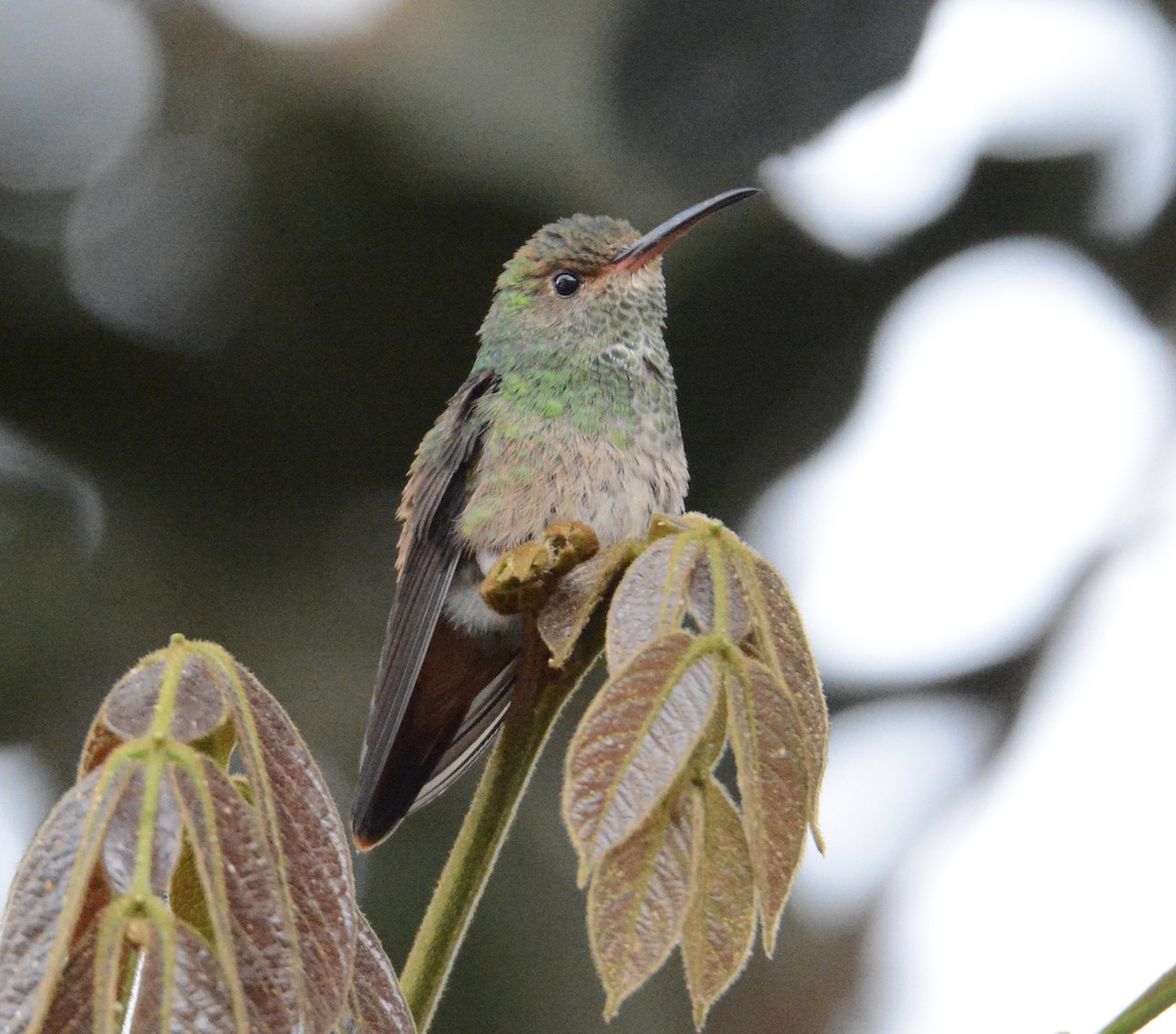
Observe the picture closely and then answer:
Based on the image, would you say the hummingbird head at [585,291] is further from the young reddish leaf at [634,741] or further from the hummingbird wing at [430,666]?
the young reddish leaf at [634,741]

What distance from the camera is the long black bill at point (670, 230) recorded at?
1653 mm

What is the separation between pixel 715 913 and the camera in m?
0.72

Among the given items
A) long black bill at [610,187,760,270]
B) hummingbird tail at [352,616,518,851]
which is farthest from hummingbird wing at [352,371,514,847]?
long black bill at [610,187,760,270]

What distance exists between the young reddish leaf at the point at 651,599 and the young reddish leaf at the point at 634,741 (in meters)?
0.02

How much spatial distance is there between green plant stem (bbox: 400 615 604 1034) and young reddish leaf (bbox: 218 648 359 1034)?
151 mm

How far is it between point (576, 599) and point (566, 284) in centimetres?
134

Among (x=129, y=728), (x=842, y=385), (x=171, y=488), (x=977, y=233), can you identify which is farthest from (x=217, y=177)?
(x=129, y=728)

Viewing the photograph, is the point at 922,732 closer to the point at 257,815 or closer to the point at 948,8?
the point at 948,8

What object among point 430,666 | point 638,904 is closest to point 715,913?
point 638,904

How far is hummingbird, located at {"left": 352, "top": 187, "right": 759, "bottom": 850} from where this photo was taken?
1843 mm

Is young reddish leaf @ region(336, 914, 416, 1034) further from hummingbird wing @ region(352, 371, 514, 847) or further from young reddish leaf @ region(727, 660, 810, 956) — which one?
hummingbird wing @ region(352, 371, 514, 847)

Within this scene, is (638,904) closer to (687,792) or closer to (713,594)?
(687,792)

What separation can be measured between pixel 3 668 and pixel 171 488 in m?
0.55

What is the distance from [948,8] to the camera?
126 inches
